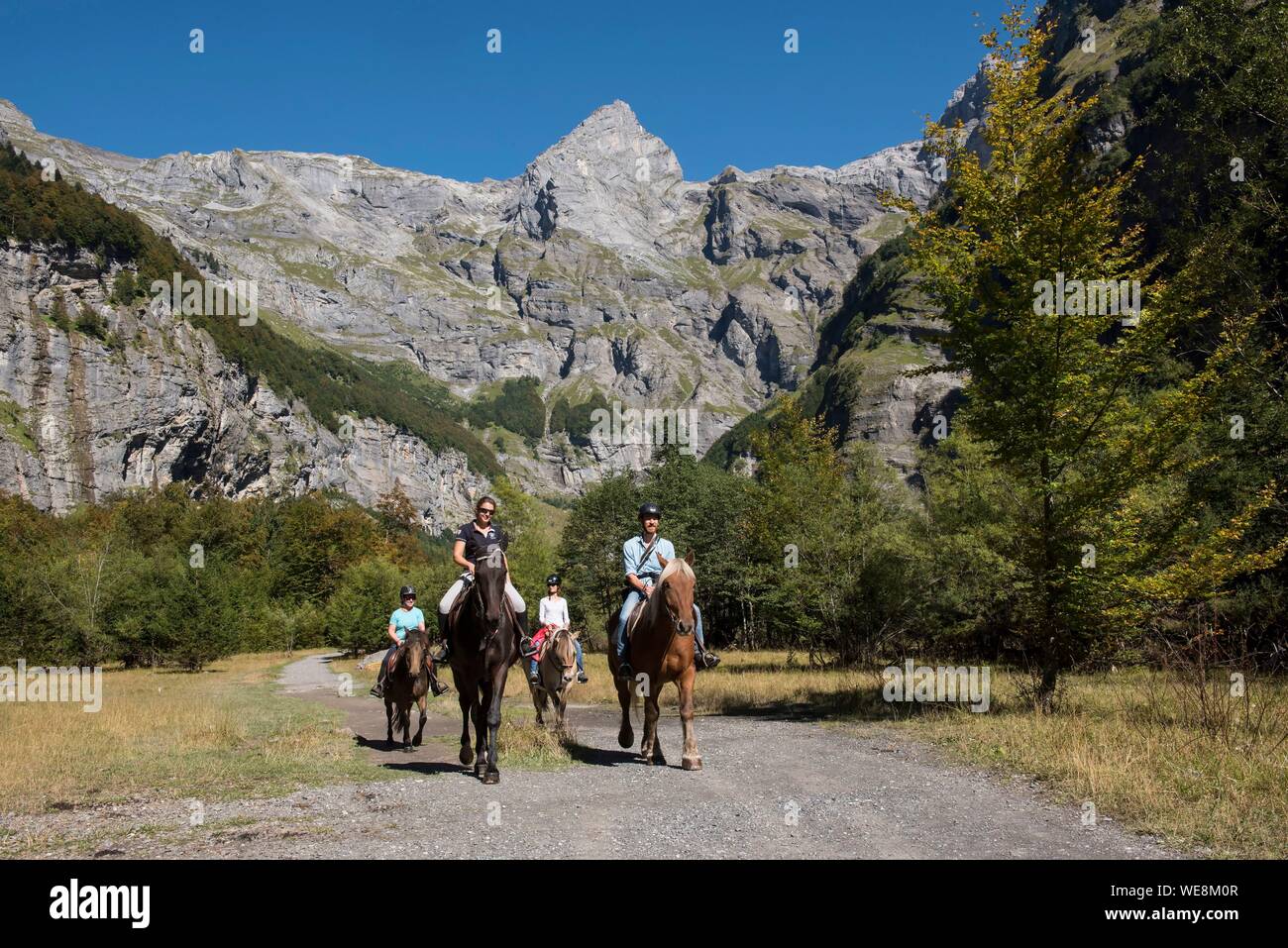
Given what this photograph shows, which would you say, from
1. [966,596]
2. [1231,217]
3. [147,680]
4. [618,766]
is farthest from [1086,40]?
[147,680]

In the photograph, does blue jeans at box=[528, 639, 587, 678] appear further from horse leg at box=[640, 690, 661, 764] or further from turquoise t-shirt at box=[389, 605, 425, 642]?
horse leg at box=[640, 690, 661, 764]

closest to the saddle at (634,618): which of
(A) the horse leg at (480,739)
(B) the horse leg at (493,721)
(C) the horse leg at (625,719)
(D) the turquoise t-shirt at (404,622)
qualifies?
(C) the horse leg at (625,719)

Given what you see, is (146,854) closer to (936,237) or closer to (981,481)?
(936,237)

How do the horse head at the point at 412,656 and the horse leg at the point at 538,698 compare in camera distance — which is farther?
the horse leg at the point at 538,698

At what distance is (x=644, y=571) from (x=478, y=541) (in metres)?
2.99

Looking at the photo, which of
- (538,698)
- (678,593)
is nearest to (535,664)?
(538,698)

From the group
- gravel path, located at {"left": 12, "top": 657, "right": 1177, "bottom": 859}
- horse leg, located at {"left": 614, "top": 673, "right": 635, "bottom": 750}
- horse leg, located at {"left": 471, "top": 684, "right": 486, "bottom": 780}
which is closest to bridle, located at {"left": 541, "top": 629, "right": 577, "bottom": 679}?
horse leg, located at {"left": 614, "top": 673, "right": 635, "bottom": 750}

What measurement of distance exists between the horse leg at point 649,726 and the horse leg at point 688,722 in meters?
0.68

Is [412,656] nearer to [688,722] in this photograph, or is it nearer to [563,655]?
[563,655]

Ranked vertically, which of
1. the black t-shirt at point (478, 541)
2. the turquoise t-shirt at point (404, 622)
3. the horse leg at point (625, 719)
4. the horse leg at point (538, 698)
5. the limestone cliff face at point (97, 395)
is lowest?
the horse leg at point (538, 698)

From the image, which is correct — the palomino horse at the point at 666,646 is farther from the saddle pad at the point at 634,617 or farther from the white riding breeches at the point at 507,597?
the white riding breeches at the point at 507,597

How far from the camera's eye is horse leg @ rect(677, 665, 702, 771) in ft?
39.9

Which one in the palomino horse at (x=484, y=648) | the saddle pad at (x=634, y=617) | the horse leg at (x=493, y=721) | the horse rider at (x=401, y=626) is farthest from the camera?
the horse rider at (x=401, y=626)

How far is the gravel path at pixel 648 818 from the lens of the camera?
743 cm
